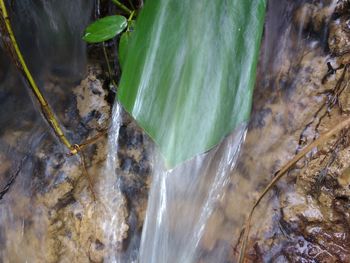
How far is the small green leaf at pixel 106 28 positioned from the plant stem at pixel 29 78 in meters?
0.22

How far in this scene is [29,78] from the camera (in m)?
1.22

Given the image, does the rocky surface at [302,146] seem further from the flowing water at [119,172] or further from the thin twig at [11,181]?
the thin twig at [11,181]

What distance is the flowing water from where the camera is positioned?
1.13 meters

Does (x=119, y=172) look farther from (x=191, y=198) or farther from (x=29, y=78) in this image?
(x=29, y=78)

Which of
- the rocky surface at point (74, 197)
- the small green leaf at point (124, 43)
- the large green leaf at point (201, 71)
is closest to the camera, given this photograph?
the large green leaf at point (201, 71)

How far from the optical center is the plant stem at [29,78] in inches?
47.2

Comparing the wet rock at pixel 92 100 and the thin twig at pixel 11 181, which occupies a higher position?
the wet rock at pixel 92 100

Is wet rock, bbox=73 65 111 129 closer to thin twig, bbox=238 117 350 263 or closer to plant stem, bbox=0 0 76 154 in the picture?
plant stem, bbox=0 0 76 154

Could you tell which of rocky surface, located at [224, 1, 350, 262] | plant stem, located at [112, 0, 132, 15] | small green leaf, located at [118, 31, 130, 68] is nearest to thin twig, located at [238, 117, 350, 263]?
rocky surface, located at [224, 1, 350, 262]

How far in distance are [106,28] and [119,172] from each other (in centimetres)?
42

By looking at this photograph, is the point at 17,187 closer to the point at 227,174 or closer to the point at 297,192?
the point at 227,174

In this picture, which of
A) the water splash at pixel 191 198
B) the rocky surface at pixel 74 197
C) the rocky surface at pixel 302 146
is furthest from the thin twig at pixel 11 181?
the rocky surface at pixel 302 146

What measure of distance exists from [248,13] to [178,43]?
16 cm

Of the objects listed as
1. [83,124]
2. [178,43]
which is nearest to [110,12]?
[83,124]
